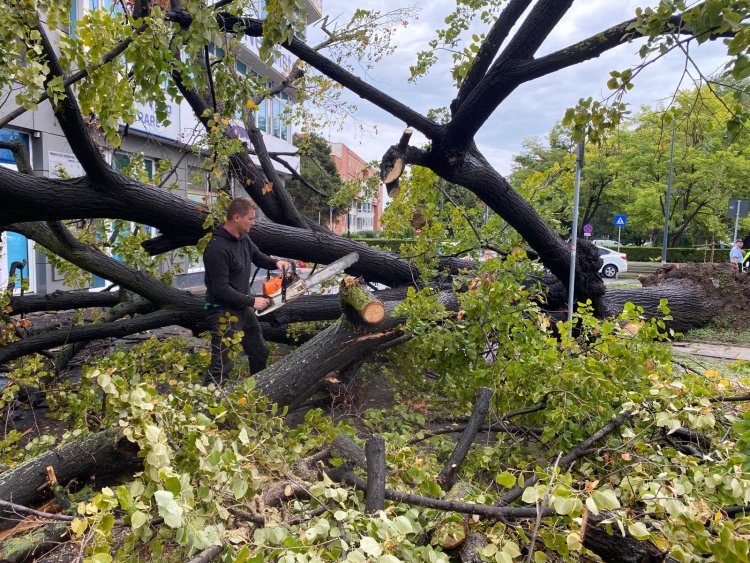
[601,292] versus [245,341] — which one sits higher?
[601,292]

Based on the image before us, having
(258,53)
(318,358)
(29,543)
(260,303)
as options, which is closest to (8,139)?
(260,303)

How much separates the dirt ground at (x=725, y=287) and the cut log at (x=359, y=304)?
7400 mm

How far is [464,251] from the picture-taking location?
4.92 meters

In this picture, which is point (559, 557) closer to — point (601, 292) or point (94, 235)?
point (601, 292)

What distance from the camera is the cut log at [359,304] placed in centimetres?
301

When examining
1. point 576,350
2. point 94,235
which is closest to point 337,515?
point 576,350

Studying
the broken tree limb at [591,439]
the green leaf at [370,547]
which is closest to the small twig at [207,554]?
the green leaf at [370,547]

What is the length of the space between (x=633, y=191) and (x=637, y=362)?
30.4 metres

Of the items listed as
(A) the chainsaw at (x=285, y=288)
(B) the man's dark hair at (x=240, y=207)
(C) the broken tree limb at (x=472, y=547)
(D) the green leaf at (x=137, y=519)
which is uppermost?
(B) the man's dark hair at (x=240, y=207)

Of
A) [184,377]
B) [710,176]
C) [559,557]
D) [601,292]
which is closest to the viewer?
[559,557]

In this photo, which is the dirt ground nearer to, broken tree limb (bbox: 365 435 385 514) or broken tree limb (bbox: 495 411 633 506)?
broken tree limb (bbox: 495 411 633 506)

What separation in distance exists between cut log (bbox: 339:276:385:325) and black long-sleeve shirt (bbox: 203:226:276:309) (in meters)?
0.98

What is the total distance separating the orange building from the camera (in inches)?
245

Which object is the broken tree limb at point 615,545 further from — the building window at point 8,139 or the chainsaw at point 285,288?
the building window at point 8,139
